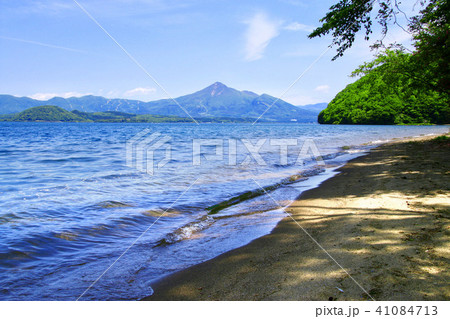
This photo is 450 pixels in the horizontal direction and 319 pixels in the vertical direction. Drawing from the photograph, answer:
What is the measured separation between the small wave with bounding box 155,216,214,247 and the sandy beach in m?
1.56

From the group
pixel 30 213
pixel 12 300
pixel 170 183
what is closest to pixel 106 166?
pixel 170 183

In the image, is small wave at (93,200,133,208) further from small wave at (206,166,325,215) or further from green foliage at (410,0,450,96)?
green foliage at (410,0,450,96)

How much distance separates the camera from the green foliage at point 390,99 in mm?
18188

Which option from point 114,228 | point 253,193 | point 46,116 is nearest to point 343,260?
point 114,228

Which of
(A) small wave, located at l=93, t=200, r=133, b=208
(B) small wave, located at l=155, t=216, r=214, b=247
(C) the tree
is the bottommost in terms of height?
(B) small wave, located at l=155, t=216, r=214, b=247

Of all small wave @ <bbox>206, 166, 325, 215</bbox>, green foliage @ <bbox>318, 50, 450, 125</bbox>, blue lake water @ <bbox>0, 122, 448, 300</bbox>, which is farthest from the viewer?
green foliage @ <bbox>318, 50, 450, 125</bbox>

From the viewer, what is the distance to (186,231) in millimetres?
6371

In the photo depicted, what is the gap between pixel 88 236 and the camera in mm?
6098

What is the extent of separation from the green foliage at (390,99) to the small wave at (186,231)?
Result: 17.2 m

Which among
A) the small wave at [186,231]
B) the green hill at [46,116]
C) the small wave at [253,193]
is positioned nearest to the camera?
the small wave at [186,231]

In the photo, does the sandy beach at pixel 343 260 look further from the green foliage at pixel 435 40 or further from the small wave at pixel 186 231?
the green foliage at pixel 435 40

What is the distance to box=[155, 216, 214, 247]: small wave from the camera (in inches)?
229

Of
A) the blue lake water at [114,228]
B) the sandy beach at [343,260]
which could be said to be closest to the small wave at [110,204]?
the blue lake water at [114,228]

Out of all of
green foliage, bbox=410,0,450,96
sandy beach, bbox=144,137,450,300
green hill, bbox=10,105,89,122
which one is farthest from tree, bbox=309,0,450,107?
green hill, bbox=10,105,89,122
